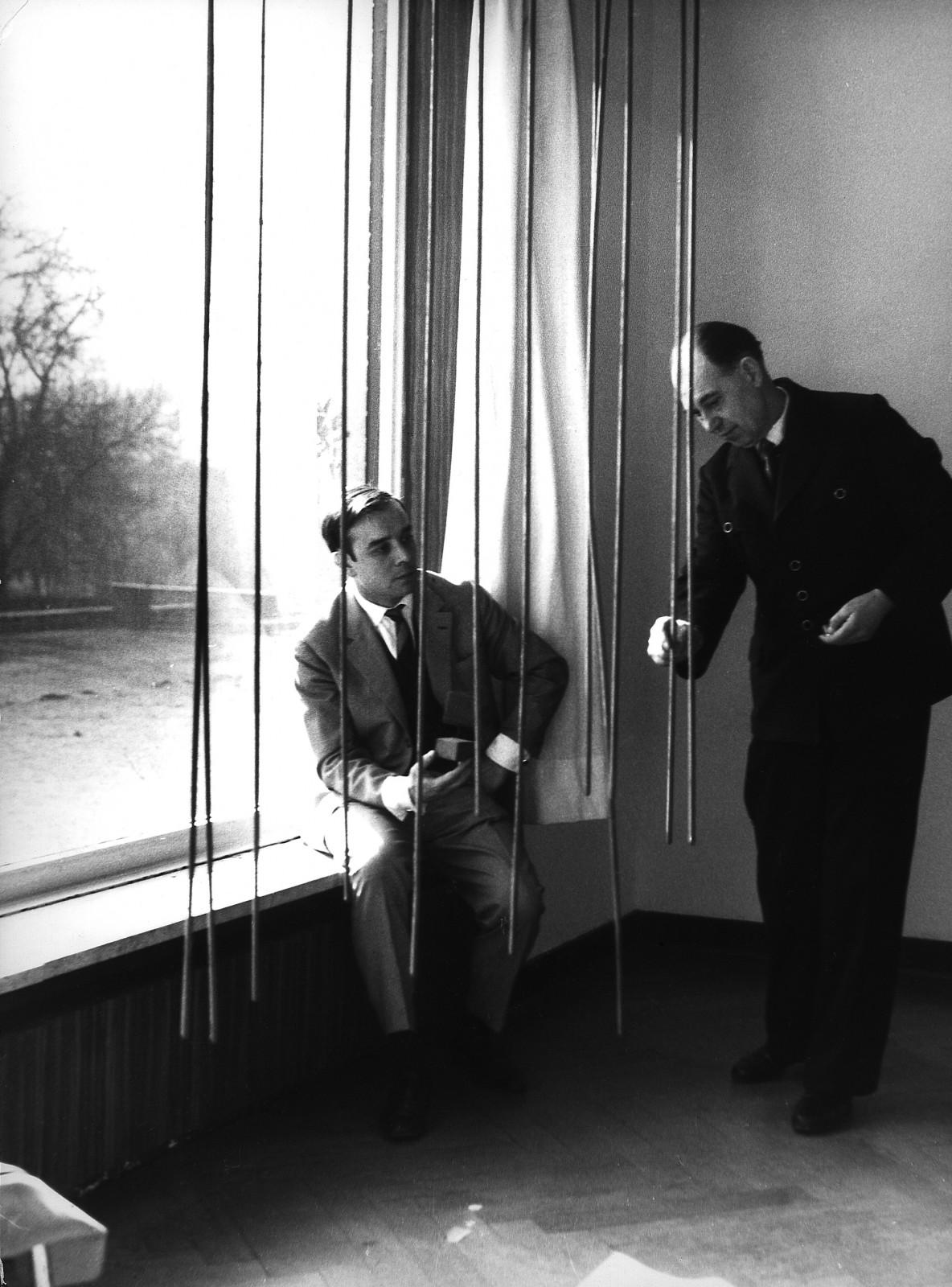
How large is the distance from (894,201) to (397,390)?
45.1 inches

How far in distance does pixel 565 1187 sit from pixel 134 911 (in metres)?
0.72

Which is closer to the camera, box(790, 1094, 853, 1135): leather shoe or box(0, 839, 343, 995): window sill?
box(0, 839, 343, 995): window sill

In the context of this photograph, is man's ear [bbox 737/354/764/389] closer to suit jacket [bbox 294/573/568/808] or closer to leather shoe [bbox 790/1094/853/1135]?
suit jacket [bbox 294/573/568/808]

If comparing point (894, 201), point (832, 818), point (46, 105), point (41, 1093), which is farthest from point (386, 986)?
point (894, 201)

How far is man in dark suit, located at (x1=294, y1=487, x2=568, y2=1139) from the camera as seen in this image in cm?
211

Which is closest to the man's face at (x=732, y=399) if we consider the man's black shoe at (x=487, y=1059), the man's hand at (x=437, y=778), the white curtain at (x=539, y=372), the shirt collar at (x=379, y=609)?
the white curtain at (x=539, y=372)

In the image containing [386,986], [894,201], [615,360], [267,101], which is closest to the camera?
[386,986]

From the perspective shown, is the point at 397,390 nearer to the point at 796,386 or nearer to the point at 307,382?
the point at 307,382

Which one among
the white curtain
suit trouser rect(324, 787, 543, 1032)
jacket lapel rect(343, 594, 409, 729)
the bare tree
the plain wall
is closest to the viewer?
the bare tree

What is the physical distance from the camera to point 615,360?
2.98 meters

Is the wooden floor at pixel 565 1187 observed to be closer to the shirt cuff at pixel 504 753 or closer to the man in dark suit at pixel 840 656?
the man in dark suit at pixel 840 656

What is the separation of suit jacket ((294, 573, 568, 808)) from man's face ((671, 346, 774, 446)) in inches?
19.0

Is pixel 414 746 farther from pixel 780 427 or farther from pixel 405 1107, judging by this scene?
pixel 780 427

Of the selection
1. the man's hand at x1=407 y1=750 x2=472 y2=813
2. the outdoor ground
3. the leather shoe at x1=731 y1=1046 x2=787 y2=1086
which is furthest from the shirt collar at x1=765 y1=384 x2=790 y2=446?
the leather shoe at x1=731 y1=1046 x2=787 y2=1086
